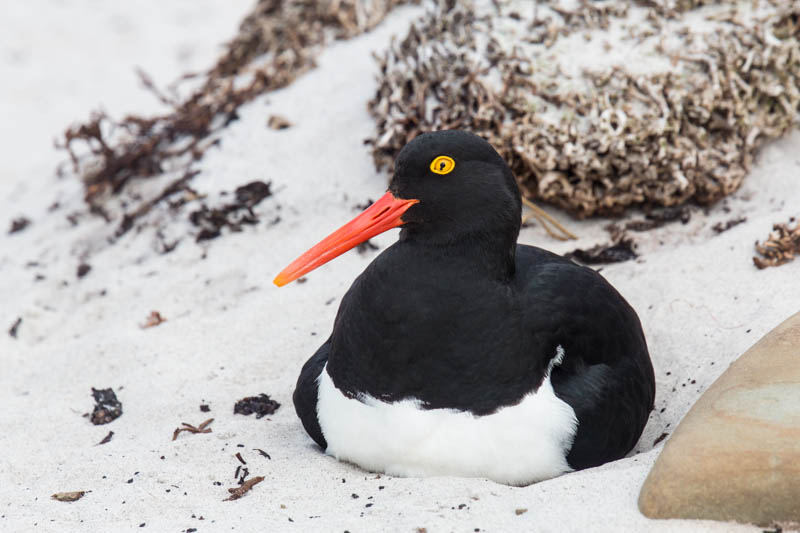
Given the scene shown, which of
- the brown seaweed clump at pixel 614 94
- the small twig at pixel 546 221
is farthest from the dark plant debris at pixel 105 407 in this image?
the small twig at pixel 546 221

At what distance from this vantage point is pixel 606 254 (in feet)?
16.1

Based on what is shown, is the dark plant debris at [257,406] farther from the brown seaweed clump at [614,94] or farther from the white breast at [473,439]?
the brown seaweed clump at [614,94]

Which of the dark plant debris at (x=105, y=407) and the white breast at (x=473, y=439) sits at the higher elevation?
the white breast at (x=473, y=439)

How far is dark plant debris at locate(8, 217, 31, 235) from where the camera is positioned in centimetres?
648

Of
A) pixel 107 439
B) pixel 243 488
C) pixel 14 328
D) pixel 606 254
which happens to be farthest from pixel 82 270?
pixel 606 254

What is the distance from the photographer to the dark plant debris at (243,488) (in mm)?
3295

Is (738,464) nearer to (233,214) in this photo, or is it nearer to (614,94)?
(614,94)

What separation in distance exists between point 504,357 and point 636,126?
2.18 m

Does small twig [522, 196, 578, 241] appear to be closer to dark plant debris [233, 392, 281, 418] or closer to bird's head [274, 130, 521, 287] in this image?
bird's head [274, 130, 521, 287]

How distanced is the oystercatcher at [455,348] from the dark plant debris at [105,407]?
1.25 meters

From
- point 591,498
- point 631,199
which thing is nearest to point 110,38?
point 631,199

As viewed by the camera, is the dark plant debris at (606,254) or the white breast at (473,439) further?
the dark plant debris at (606,254)

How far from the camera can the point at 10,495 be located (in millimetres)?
3482

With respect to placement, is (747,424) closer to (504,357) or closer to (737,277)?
(504,357)
